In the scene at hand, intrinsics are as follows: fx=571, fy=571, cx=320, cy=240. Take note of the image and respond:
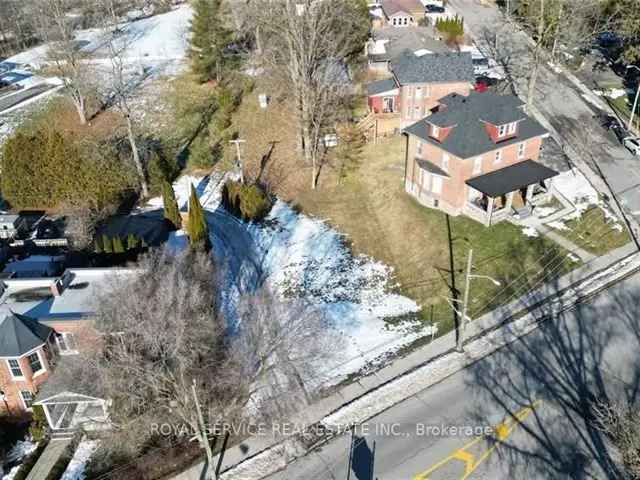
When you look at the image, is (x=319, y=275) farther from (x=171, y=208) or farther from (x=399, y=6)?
→ (x=399, y=6)

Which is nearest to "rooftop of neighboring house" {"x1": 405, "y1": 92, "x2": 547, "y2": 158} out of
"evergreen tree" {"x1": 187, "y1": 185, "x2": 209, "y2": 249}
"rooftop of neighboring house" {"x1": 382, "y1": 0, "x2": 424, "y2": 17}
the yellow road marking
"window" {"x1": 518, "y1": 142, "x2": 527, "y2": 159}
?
"window" {"x1": 518, "y1": 142, "x2": 527, "y2": 159}

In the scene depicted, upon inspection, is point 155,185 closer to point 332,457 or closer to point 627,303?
point 332,457

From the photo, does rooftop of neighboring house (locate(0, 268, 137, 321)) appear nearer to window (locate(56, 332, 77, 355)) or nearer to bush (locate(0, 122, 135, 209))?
window (locate(56, 332, 77, 355))

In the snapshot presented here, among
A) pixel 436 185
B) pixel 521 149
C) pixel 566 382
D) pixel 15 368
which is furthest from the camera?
pixel 436 185

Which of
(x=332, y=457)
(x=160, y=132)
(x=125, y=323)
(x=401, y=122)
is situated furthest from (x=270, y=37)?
(x=332, y=457)

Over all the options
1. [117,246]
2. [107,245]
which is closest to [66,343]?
[117,246]

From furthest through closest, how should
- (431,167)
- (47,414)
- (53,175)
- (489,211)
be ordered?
(53,175), (431,167), (489,211), (47,414)

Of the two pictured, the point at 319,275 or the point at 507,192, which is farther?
the point at 319,275
